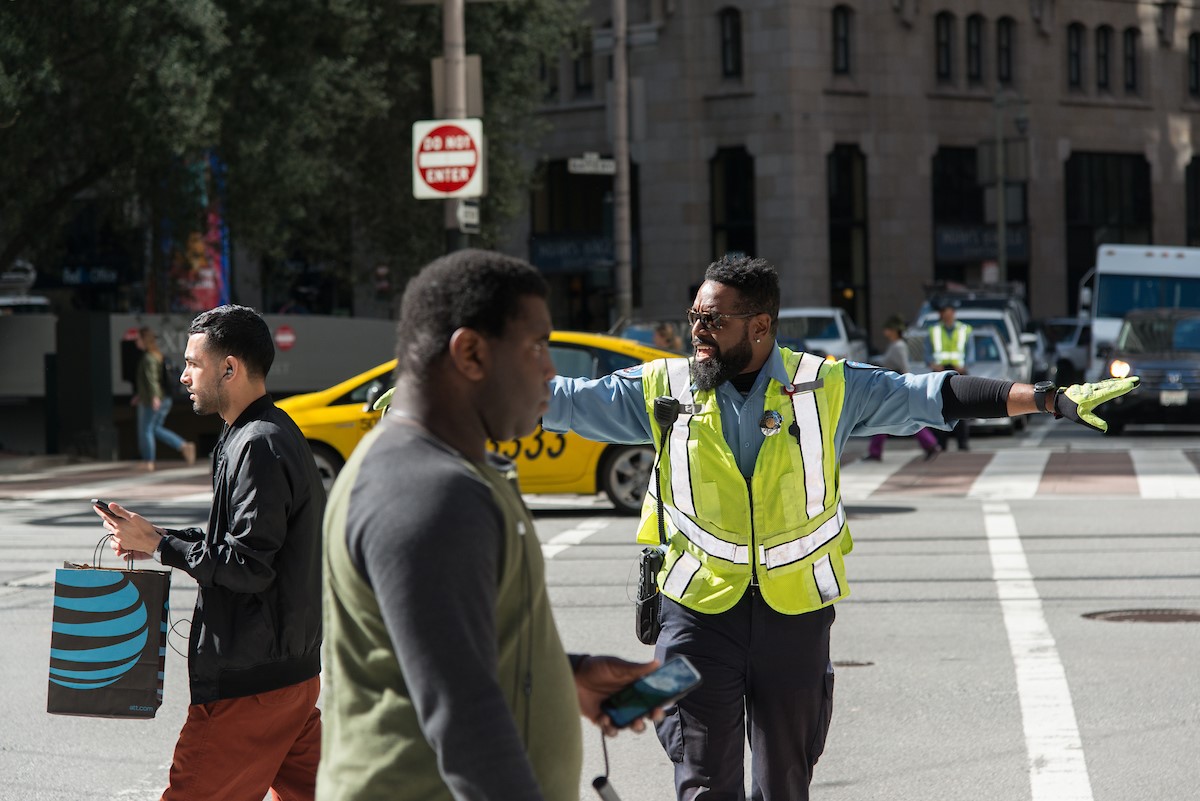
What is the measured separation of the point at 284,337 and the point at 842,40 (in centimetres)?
2566

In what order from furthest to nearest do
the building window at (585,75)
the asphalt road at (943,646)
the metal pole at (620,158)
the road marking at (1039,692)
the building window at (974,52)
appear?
1. the building window at (974,52)
2. the building window at (585,75)
3. the metal pole at (620,158)
4. the asphalt road at (943,646)
5. the road marking at (1039,692)

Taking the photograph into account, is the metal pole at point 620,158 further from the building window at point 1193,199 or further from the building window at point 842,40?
the building window at point 1193,199

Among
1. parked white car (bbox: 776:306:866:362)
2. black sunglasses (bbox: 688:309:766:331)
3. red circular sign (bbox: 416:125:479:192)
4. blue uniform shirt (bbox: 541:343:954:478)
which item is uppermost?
red circular sign (bbox: 416:125:479:192)

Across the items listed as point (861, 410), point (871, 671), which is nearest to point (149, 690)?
point (861, 410)

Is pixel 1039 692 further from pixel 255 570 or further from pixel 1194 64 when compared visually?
pixel 1194 64

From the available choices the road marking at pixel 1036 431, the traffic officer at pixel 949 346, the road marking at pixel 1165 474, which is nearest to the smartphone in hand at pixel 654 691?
the road marking at pixel 1165 474

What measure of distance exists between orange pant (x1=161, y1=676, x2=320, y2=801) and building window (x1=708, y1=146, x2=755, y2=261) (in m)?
42.5

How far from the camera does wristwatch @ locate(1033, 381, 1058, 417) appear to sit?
450 centimetres

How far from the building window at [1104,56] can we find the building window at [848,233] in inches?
400

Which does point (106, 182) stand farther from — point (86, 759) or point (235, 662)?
point (235, 662)

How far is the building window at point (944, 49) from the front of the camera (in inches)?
1917

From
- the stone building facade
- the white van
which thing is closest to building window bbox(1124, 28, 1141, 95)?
the stone building facade

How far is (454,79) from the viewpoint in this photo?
1588 centimetres

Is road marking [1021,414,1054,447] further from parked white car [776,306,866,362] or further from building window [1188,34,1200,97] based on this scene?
building window [1188,34,1200,97]
